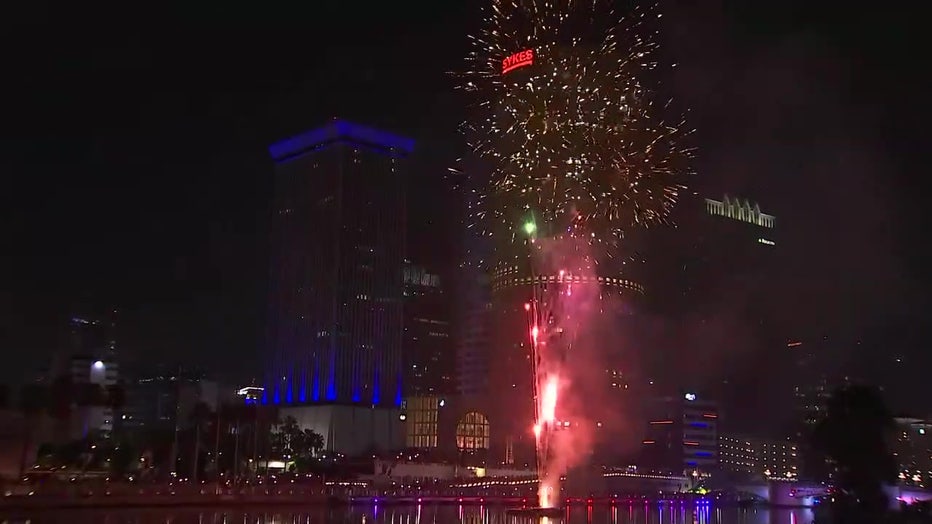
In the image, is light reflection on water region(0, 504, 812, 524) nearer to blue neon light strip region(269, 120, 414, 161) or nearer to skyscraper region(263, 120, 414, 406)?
skyscraper region(263, 120, 414, 406)

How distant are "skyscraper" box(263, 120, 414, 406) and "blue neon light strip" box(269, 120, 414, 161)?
0.21m

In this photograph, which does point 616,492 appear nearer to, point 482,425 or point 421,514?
point 421,514

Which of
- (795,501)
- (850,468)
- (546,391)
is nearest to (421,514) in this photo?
(546,391)

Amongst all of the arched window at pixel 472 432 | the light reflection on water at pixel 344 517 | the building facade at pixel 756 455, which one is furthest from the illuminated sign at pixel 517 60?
the arched window at pixel 472 432

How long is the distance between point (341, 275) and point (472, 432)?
38.7m

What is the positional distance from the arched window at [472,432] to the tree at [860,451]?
125740 mm

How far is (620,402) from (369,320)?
51.7m

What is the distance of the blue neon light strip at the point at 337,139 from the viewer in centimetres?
16812

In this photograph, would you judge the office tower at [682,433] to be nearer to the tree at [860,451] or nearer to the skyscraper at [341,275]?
the skyscraper at [341,275]

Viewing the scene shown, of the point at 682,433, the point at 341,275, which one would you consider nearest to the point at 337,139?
the point at 341,275

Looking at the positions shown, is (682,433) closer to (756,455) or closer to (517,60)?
(756,455)

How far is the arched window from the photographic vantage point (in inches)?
6698

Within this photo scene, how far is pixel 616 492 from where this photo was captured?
95.5m

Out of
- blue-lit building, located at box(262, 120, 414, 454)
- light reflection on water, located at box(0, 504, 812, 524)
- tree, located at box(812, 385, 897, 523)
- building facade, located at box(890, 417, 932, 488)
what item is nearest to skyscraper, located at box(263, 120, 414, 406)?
blue-lit building, located at box(262, 120, 414, 454)
